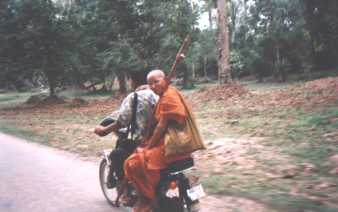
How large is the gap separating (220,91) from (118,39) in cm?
1339

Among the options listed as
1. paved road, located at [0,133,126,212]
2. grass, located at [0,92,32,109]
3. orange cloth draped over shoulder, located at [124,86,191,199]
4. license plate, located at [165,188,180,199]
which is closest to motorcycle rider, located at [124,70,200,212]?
orange cloth draped over shoulder, located at [124,86,191,199]

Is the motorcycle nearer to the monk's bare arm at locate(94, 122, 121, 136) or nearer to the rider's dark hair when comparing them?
the monk's bare arm at locate(94, 122, 121, 136)

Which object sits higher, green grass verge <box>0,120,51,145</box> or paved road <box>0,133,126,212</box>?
paved road <box>0,133,126,212</box>

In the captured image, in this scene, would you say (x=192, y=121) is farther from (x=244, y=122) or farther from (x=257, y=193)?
(x=244, y=122)

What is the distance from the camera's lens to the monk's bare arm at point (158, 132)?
15.5 ft

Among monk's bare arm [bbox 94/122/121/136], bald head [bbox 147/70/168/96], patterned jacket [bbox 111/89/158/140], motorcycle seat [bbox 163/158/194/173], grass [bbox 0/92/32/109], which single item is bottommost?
grass [bbox 0/92/32/109]

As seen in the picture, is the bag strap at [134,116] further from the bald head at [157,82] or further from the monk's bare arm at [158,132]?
the monk's bare arm at [158,132]

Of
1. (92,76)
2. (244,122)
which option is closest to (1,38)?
(92,76)

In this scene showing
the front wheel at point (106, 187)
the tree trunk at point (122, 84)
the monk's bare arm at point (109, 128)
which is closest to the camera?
the monk's bare arm at point (109, 128)

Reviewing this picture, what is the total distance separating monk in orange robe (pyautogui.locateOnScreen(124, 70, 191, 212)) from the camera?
469 centimetres

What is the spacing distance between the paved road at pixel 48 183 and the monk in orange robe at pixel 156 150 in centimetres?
161

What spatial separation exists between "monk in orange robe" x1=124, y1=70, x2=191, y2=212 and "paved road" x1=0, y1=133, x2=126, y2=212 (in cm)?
161

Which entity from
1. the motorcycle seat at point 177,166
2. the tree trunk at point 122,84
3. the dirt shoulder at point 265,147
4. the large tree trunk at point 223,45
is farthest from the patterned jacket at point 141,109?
the tree trunk at point 122,84

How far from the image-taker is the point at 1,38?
29.1 meters
